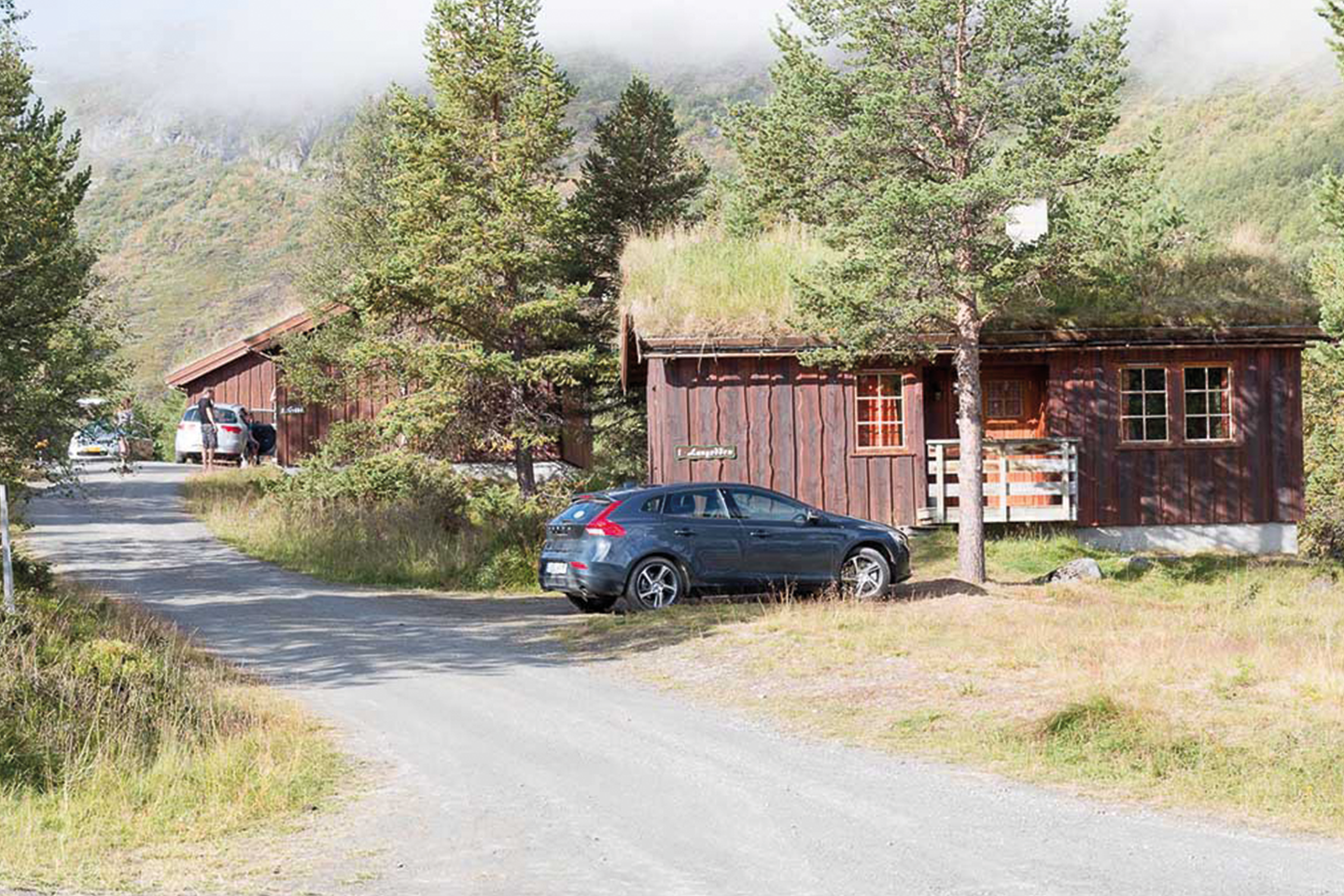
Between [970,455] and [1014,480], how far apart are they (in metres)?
4.07

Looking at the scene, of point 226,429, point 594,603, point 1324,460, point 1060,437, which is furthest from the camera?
point 226,429

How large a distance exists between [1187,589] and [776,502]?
6.50 meters

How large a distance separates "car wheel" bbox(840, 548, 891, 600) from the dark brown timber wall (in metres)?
5.71

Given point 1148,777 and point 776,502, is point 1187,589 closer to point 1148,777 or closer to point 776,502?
point 776,502

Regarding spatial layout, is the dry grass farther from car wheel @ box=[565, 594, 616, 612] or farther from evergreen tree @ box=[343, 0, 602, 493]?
car wheel @ box=[565, 594, 616, 612]

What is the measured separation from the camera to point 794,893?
753 centimetres

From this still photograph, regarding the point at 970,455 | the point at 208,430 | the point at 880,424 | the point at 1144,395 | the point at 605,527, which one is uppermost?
the point at 208,430

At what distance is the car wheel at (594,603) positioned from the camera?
1956 centimetres

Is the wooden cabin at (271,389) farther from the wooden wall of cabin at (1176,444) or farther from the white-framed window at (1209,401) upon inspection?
the white-framed window at (1209,401)

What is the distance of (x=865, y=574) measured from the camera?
1947 cm

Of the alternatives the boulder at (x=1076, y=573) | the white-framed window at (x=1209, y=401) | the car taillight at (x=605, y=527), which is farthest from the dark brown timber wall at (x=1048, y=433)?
the car taillight at (x=605, y=527)

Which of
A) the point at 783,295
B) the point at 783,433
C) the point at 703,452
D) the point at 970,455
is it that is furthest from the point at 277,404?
the point at 970,455

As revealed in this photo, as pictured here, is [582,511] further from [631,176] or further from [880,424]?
[631,176]

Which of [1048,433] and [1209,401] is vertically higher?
[1209,401]
